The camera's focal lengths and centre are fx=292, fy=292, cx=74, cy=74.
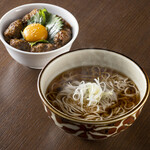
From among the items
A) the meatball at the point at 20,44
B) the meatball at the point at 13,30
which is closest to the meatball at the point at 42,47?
the meatball at the point at 20,44

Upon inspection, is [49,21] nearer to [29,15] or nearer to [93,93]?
[29,15]

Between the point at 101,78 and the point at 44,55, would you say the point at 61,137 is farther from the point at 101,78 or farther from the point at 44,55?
the point at 44,55

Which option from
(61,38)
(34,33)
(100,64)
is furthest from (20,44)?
(100,64)

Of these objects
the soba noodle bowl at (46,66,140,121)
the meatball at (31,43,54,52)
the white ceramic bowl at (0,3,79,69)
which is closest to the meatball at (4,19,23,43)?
the white ceramic bowl at (0,3,79,69)

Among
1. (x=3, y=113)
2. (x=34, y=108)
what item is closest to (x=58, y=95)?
(x=34, y=108)

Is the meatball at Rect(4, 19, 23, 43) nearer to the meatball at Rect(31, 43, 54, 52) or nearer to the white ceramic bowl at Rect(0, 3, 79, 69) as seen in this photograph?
the white ceramic bowl at Rect(0, 3, 79, 69)

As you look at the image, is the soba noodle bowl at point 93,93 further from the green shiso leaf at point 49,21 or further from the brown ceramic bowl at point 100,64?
the green shiso leaf at point 49,21
